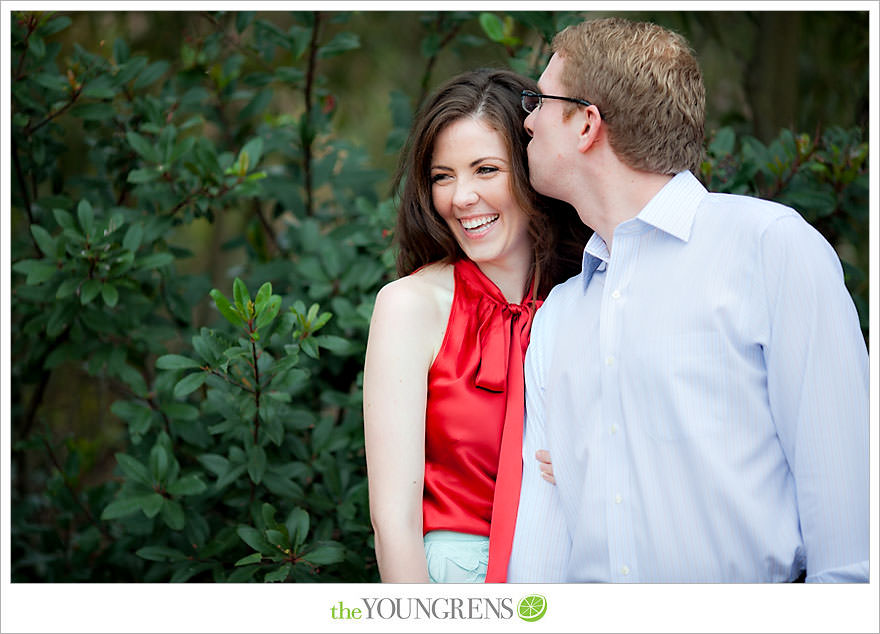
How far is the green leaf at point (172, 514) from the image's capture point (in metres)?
2.41

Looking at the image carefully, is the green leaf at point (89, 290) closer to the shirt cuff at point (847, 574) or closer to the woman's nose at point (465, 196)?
the woman's nose at point (465, 196)

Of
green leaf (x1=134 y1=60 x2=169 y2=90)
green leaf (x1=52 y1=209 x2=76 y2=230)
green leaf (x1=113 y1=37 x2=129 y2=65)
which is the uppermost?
green leaf (x1=113 y1=37 x2=129 y2=65)

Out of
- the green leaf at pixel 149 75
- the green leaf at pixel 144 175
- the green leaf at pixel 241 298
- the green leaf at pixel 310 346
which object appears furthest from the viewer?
the green leaf at pixel 149 75

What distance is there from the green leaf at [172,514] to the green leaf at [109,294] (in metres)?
0.60

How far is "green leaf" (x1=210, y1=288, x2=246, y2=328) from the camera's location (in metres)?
2.06

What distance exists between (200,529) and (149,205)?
1148 millimetres

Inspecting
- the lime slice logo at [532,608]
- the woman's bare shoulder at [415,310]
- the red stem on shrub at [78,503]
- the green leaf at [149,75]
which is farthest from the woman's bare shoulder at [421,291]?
the red stem on shrub at [78,503]

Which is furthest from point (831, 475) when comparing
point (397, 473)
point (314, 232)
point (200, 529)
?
point (314, 232)

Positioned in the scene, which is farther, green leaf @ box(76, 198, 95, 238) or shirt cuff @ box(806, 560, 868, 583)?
green leaf @ box(76, 198, 95, 238)

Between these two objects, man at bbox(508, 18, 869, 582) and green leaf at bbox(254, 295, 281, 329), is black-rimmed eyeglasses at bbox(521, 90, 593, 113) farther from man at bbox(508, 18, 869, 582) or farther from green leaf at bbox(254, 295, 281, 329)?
green leaf at bbox(254, 295, 281, 329)

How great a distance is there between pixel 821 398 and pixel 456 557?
0.83 m

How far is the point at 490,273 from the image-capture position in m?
2.11

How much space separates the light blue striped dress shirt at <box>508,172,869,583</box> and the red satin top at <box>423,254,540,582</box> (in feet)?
0.62

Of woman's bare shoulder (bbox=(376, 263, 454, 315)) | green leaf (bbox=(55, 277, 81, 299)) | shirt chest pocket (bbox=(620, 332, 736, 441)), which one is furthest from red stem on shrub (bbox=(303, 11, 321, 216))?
shirt chest pocket (bbox=(620, 332, 736, 441))
